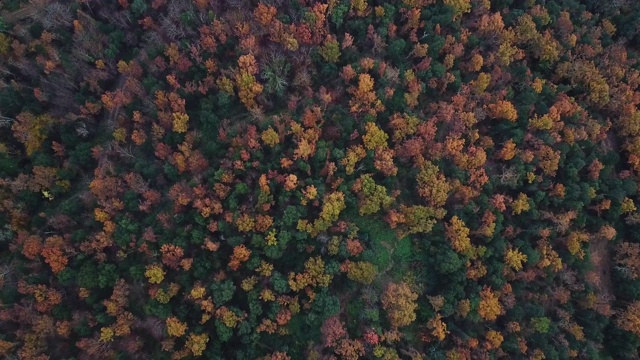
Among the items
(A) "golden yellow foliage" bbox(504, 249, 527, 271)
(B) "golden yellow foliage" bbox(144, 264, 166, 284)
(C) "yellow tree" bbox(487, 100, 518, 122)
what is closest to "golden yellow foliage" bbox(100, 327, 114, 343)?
(B) "golden yellow foliage" bbox(144, 264, 166, 284)

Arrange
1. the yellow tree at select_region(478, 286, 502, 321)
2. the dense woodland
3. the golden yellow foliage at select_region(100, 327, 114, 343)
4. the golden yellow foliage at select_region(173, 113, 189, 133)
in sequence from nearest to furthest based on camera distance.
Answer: the golden yellow foliage at select_region(100, 327, 114, 343), the dense woodland, the yellow tree at select_region(478, 286, 502, 321), the golden yellow foliage at select_region(173, 113, 189, 133)

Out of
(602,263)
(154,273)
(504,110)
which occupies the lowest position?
(154,273)

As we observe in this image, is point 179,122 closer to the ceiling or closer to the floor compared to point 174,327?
closer to the ceiling

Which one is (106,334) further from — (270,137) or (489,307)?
(489,307)

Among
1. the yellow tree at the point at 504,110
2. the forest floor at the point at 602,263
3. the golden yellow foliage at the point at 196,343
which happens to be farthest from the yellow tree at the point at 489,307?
the golden yellow foliage at the point at 196,343

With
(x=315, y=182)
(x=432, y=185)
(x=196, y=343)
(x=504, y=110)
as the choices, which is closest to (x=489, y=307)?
(x=432, y=185)

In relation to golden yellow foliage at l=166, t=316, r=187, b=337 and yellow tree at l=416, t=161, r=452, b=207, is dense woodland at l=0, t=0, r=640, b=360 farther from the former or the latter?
yellow tree at l=416, t=161, r=452, b=207

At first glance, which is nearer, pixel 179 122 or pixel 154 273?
pixel 154 273

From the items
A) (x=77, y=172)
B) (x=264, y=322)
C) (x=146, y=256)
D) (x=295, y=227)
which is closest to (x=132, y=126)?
(x=77, y=172)
